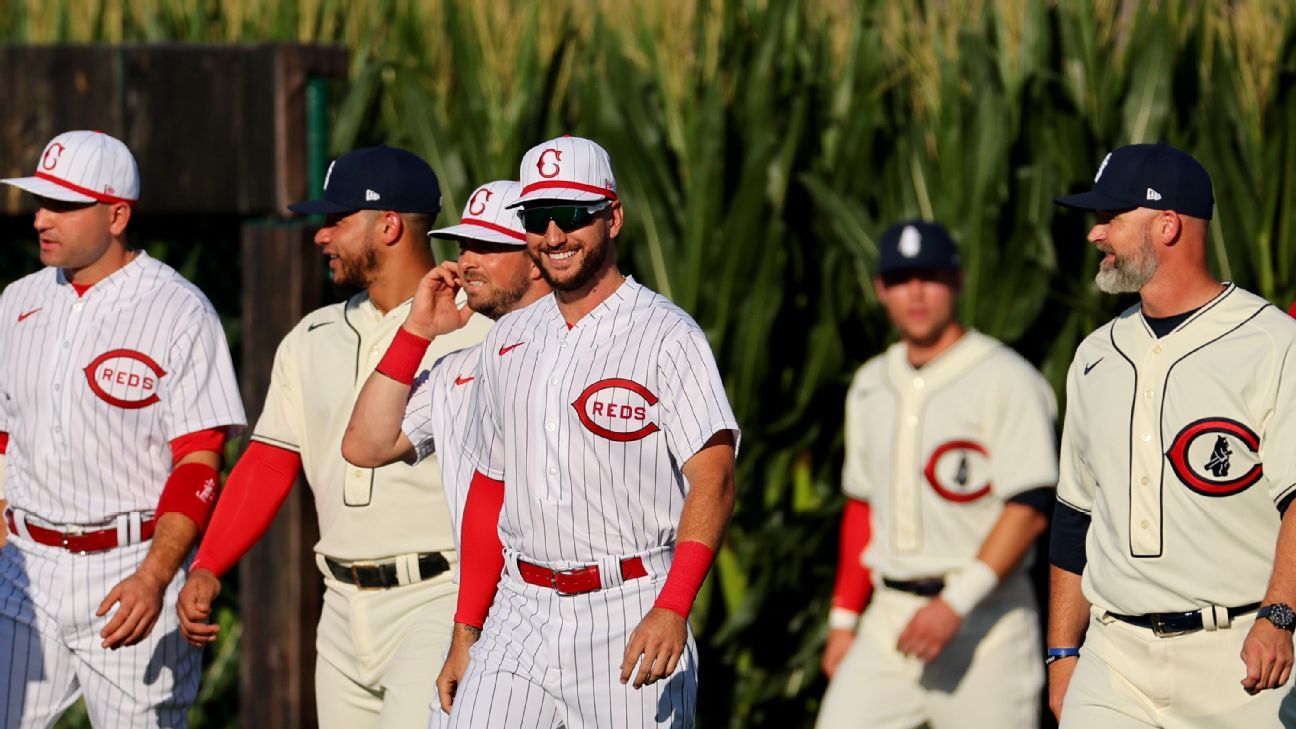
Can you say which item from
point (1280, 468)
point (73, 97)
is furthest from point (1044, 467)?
point (73, 97)

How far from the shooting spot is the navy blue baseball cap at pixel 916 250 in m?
7.14

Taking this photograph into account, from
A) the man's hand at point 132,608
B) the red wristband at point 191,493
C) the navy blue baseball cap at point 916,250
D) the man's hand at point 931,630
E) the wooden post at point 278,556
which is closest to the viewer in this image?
the man's hand at point 132,608

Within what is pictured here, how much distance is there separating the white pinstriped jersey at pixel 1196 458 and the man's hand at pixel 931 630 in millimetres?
1259

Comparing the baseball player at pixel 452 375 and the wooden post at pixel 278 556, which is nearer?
the baseball player at pixel 452 375

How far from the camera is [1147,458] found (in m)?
5.34

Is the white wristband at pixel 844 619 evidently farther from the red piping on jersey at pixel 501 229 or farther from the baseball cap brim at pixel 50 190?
the baseball cap brim at pixel 50 190

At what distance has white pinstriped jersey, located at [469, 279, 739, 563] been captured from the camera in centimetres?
512

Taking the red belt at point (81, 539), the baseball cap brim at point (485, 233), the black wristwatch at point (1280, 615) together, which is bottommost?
the black wristwatch at point (1280, 615)

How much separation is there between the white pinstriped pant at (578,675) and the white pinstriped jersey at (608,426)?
0.31 ft

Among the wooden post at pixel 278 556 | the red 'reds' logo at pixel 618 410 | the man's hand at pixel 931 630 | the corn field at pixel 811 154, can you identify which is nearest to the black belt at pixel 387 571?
the red 'reds' logo at pixel 618 410

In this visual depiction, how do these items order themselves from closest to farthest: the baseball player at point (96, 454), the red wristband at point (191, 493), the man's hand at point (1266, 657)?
1. the man's hand at point (1266, 657)
2. the red wristband at point (191, 493)
3. the baseball player at point (96, 454)

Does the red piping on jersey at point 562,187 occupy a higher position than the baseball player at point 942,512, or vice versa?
the red piping on jersey at point 562,187

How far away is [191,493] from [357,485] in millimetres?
541

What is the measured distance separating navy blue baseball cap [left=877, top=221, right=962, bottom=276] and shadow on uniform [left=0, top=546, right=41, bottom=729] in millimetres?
3060
